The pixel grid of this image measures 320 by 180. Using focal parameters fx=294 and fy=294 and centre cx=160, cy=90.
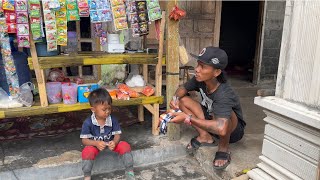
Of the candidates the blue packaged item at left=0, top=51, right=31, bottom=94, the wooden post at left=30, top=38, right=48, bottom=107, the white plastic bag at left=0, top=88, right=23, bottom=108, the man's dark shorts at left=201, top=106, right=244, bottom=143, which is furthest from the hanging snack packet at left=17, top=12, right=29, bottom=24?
the man's dark shorts at left=201, top=106, right=244, bottom=143

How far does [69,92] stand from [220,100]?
5.13 feet

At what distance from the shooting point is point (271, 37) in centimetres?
622

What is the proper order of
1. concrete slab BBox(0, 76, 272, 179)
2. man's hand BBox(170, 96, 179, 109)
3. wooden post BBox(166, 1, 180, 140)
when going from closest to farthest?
concrete slab BBox(0, 76, 272, 179) → man's hand BBox(170, 96, 179, 109) → wooden post BBox(166, 1, 180, 140)

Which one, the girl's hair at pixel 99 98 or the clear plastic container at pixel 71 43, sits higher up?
the clear plastic container at pixel 71 43

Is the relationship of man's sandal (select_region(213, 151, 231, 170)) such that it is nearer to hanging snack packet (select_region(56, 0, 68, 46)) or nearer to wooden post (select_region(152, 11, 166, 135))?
wooden post (select_region(152, 11, 166, 135))

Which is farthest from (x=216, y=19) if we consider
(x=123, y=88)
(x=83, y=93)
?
(x=83, y=93)

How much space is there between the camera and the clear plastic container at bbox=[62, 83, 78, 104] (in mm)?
3094

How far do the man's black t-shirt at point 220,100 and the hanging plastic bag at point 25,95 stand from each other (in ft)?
5.36

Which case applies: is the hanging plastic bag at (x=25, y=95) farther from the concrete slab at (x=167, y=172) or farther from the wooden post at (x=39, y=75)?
the concrete slab at (x=167, y=172)

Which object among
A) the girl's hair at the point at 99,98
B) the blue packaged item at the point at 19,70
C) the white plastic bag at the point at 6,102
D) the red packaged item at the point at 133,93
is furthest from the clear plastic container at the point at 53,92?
the red packaged item at the point at 133,93

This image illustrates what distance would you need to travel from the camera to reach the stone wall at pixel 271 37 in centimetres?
609

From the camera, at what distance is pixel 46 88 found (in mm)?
3076

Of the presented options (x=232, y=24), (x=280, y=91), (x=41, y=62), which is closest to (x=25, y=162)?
(x=41, y=62)

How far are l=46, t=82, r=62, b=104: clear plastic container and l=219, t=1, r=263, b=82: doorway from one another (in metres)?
7.24
